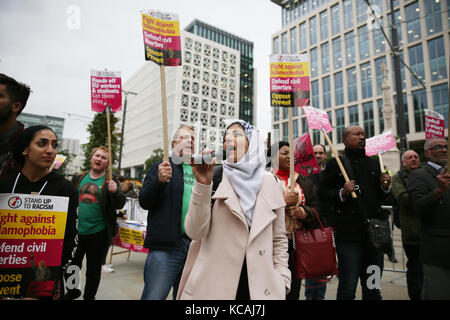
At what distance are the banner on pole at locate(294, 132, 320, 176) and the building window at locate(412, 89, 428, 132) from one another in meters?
36.2

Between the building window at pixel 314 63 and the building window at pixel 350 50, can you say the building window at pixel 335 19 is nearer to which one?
the building window at pixel 350 50

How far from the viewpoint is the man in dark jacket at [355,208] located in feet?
9.48

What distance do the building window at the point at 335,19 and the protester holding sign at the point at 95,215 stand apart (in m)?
47.7

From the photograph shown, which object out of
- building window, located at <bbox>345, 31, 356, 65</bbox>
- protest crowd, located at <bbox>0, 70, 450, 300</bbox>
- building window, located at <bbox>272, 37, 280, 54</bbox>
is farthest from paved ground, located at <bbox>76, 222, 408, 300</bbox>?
building window, located at <bbox>272, 37, 280, 54</bbox>

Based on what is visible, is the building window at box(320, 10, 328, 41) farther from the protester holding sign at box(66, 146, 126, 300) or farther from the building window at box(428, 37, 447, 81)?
the protester holding sign at box(66, 146, 126, 300)

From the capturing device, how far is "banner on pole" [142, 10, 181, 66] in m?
2.49

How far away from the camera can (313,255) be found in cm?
265

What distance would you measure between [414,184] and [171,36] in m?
2.62

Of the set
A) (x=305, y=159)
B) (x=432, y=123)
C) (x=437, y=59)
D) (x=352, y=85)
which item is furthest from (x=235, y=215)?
(x=352, y=85)

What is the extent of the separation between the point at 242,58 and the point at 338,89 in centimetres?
3250

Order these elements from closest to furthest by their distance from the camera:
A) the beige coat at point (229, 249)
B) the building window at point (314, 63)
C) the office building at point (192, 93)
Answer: the beige coat at point (229, 249) < the building window at point (314, 63) < the office building at point (192, 93)

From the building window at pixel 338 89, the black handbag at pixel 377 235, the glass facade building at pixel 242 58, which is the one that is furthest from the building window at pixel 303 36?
the black handbag at pixel 377 235

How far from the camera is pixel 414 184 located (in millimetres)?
2479

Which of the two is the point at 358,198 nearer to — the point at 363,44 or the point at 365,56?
the point at 365,56
